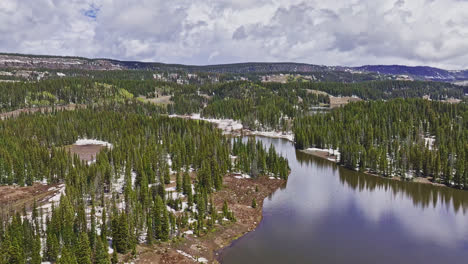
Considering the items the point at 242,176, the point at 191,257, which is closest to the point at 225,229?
the point at 191,257

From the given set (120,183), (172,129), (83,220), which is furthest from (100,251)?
(172,129)

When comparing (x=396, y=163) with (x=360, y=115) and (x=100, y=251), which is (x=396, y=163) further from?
(x=100, y=251)

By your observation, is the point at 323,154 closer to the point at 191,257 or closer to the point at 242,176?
the point at 242,176

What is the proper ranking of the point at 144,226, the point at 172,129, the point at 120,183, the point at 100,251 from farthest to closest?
the point at 172,129 → the point at 120,183 → the point at 144,226 → the point at 100,251

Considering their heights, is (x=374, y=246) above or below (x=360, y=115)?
below

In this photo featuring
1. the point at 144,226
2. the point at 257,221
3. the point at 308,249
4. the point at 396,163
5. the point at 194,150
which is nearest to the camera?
the point at 308,249

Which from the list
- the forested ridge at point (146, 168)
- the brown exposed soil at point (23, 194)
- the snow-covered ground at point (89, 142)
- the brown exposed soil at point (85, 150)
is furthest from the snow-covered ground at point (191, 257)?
the snow-covered ground at point (89, 142)

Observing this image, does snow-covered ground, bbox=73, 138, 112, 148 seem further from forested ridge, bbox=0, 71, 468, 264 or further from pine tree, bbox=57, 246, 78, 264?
pine tree, bbox=57, 246, 78, 264

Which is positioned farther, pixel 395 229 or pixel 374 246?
pixel 395 229
